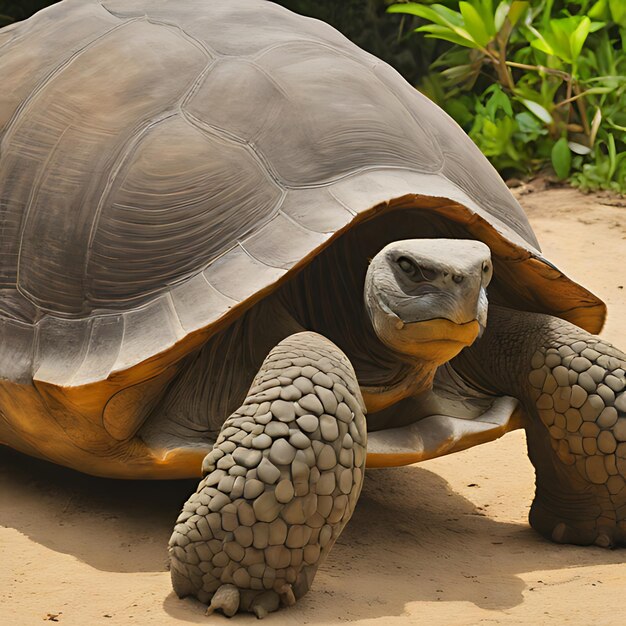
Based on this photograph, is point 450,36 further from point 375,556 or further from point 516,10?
point 375,556

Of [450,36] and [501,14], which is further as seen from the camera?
[450,36]

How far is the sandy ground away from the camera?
8.20 feet

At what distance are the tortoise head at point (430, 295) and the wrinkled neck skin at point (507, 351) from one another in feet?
1.78

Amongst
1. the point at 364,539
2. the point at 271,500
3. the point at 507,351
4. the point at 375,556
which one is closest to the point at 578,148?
the point at 507,351

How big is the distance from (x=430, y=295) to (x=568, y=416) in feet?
2.61

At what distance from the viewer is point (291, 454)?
2498 millimetres

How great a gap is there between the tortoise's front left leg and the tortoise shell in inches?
15.9

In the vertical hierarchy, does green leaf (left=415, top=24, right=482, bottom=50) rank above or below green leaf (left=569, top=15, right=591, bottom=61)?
below

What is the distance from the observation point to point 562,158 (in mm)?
8070

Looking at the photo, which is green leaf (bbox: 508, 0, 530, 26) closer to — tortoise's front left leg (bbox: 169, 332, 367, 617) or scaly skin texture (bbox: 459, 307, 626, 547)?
scaly skin texture (bbox: 459, 307, 626, 547)

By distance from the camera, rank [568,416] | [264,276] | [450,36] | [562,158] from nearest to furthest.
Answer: [264,276] → [568,416] → [562,158] → [450,36]

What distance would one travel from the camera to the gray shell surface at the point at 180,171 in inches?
119

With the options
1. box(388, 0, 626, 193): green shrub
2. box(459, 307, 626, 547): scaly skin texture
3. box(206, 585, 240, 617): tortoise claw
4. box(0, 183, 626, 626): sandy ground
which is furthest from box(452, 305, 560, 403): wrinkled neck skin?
box(388, 0, 626, 193): green shrub

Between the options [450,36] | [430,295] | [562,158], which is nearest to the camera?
[430,295]
